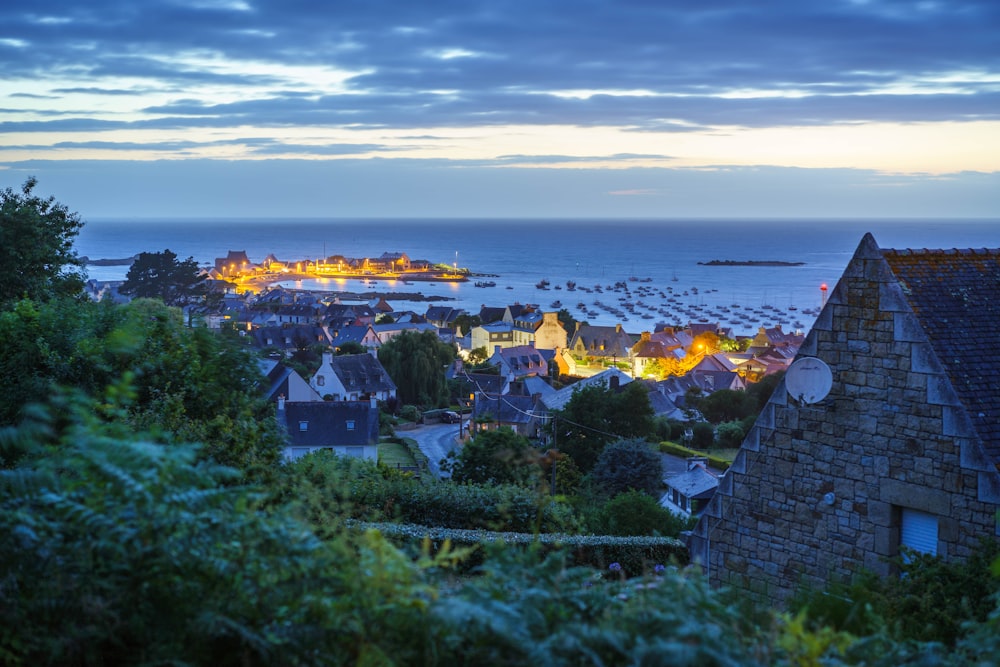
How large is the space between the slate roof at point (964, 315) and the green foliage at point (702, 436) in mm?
38700

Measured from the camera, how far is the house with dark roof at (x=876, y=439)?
26.3 feet

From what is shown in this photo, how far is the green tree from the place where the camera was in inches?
2349

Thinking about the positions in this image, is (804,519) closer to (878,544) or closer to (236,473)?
(878,544)

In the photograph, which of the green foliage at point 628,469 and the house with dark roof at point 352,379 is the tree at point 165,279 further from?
the green foliage at point 628,469

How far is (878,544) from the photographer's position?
8.48 m

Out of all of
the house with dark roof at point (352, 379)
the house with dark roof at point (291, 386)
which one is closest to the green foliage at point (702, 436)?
the house with dark roof at point (352, 379)

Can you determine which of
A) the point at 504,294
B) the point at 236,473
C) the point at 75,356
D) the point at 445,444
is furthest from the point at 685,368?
the point at 504,294

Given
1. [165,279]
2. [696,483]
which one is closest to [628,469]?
[696,483]

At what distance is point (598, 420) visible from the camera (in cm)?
4050

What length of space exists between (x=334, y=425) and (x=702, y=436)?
67.7 ft

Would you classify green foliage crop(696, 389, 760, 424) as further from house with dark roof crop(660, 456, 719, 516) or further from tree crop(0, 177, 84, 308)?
tree crop(0, 177, 84, 308)

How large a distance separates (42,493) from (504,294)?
172281 millimetres

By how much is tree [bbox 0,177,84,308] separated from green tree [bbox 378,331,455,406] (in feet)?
125

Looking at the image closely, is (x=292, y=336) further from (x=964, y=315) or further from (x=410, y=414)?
(x=964, y=315)
